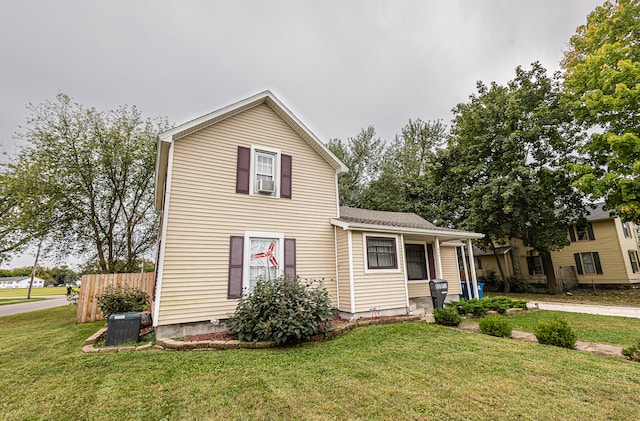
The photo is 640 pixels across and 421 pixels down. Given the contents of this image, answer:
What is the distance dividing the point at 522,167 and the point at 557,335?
12.6m

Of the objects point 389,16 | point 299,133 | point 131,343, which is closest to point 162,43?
point 299,133

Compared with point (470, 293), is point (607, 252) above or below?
above

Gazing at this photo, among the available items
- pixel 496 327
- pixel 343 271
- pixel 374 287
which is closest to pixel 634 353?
pixel 496 327

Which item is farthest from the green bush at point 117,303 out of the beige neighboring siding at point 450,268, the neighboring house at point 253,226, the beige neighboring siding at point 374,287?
the beige neighboring siding at point 450,268

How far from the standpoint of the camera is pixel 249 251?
7680 millimetres

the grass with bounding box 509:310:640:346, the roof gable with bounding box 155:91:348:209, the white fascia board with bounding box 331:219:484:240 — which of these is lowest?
the grass with bounding box 509:310:640:346

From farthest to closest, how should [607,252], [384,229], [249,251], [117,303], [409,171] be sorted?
1. [409,171]
2. [607,252]
3. [384,229]
4. [117,303]
5. [249,251]

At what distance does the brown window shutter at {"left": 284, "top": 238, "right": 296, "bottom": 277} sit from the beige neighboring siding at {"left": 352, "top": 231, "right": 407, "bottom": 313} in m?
1.84

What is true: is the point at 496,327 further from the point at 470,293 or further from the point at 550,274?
the point at 550,274

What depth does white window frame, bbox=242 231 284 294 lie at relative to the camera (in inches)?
292

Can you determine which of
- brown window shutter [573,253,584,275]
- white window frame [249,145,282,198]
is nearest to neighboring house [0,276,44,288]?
white window frame [249,145,282,198]

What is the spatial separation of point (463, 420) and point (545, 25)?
63.4 feet

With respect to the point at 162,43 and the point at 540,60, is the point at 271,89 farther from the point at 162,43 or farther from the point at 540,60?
the point at 540,60

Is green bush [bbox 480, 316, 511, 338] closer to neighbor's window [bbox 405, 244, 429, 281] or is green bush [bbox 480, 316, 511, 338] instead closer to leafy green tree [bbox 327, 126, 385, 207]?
neighbor's window [bbox 405, 244, 429, 281]
